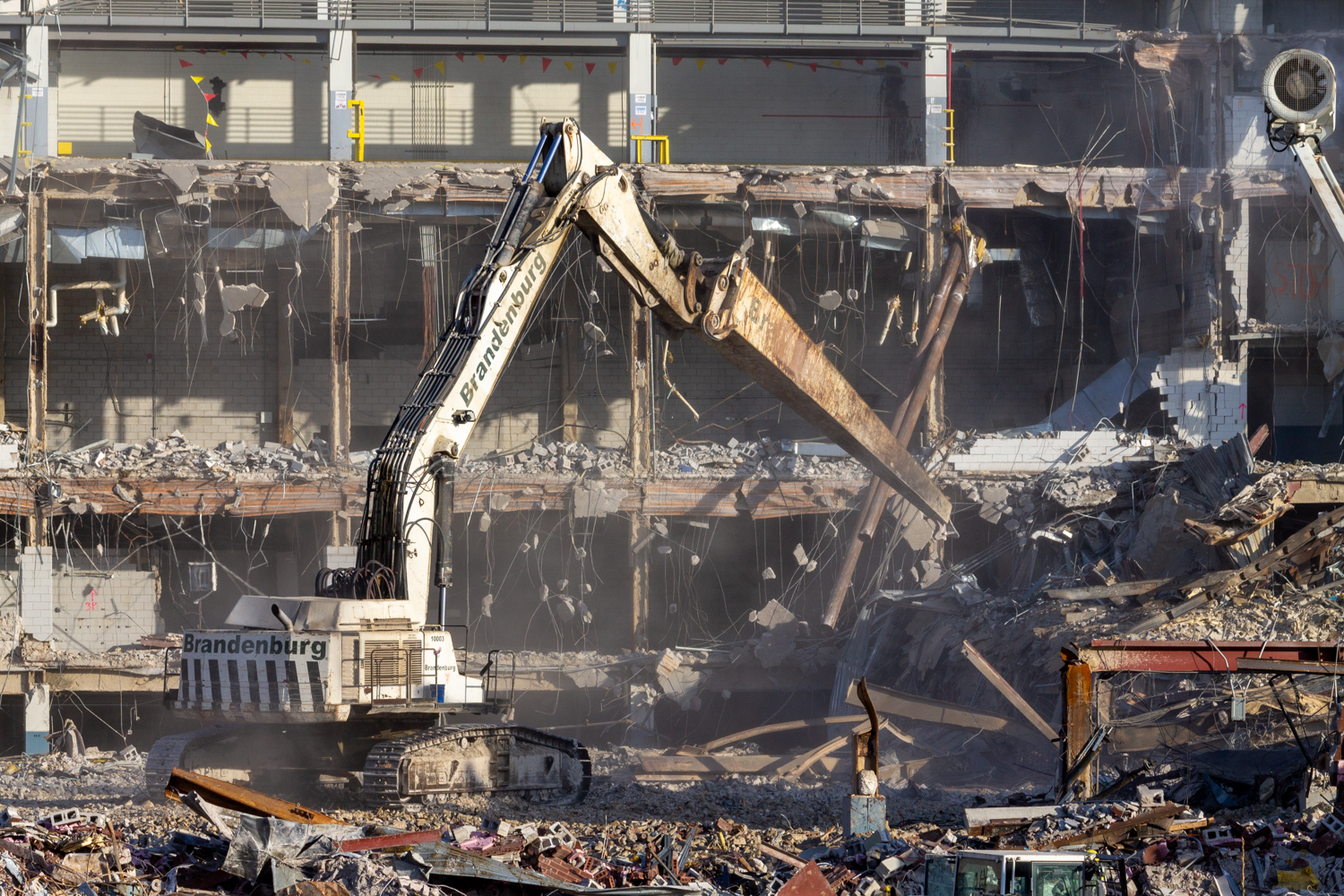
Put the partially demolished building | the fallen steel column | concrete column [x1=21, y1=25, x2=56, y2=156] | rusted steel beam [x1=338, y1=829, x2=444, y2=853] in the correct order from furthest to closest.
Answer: concrete column [x1=21, y1=25, x2=56, y2=156] → the fallen steel column → the partially demolished building → rusted steel beam [x1=338, y1=829, x2=444, y2=853]

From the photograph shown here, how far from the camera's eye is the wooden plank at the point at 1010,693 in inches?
556

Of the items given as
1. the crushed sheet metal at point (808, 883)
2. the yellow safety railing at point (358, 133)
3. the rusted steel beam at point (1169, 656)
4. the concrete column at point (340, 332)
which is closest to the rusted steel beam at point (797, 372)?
the rusted steel beam at point (1169, 656)

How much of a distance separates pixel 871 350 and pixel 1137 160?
6.00 m

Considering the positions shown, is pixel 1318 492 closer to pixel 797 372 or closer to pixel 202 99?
pixel 797 372

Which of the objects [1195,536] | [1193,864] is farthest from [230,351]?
[1193,864]

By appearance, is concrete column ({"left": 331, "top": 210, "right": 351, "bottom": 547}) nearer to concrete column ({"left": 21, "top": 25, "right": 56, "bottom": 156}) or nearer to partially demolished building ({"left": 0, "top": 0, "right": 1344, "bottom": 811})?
partially demolished building ({"left": 0, "top": 0, "right": 1344, "bottom": 811})

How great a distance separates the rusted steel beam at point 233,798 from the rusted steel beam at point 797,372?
5.14 meters

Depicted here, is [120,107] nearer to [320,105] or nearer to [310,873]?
[320,105]

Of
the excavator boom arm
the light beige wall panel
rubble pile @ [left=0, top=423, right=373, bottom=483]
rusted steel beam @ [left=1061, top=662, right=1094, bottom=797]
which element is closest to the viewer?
rusted steel beam @ [left=1061, top=662, right=1094, bottom=797]

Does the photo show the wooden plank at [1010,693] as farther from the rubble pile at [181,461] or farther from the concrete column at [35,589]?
the concrete column at [35,589]

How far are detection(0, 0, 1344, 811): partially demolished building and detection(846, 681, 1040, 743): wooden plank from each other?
0.55 m

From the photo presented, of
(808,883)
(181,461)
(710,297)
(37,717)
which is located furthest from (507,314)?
(37,717)

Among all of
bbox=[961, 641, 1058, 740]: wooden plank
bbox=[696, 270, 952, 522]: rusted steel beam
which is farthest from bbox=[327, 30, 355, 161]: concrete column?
bbox=[961, 641, 1058, 740]: wooden plank

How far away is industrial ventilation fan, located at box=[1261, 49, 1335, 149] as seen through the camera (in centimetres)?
1573
